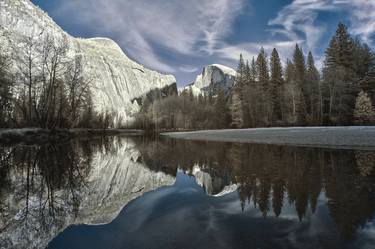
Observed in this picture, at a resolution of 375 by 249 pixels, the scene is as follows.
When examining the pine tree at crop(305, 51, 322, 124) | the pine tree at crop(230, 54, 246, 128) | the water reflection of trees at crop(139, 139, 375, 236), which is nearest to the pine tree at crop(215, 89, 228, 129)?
the pine tree at crop(230, 54, 246, 128)

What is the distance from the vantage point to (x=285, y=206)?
3326mm

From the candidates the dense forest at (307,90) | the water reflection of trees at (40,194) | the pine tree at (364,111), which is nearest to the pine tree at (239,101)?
Answer: the dense forest at (307,90)

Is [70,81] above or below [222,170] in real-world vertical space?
above

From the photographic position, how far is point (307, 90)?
36594 millimetres

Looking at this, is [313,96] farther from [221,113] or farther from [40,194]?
[40,194]

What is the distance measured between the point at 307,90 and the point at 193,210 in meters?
39.7

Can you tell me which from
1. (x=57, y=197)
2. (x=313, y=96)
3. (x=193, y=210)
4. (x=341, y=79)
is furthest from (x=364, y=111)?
(x=57, y=197)

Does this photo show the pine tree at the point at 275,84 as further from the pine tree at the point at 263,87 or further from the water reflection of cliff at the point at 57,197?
the water reflection of cliff at the point at 57,197

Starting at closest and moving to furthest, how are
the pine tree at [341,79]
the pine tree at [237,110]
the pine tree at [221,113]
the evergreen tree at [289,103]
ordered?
the pine tree at [341,79], the evergreen tree at [289,103], the pine tree at [237,110], the pine tree at [221,113]

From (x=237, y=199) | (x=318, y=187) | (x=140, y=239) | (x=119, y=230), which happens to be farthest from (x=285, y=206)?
(x=119, y=230)

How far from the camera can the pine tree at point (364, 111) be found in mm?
27016

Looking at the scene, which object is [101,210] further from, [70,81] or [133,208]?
[70,81]

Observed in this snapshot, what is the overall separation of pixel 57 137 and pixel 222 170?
1997cm

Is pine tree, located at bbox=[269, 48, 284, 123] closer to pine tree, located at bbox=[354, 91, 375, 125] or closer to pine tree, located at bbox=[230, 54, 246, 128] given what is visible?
pine tree, located at bbox=[230, 54, 246, 128]
